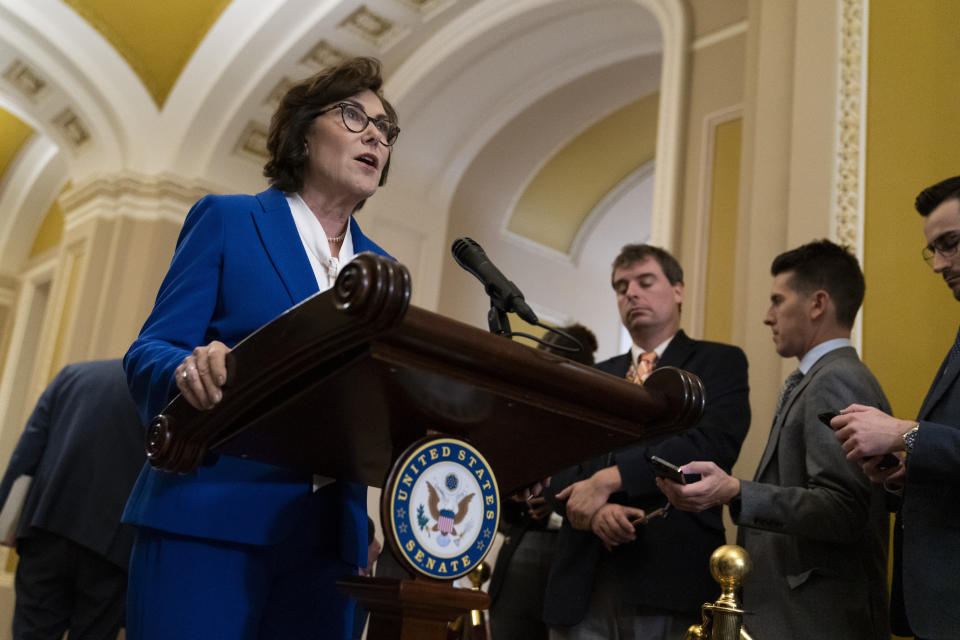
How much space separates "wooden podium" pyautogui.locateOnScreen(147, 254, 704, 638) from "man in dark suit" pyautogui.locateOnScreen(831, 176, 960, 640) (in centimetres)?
75

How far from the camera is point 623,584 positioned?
92.5 inches

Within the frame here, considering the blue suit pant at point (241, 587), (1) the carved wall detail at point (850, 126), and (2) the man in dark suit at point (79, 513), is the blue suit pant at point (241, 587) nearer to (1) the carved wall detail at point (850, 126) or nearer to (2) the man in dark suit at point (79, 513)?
(2) the man in dark suit at point (79, 513)

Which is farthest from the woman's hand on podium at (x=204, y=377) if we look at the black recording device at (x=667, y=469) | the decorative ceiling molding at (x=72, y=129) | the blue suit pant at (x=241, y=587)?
the decorative ceiling molding at (x=72, y=129)

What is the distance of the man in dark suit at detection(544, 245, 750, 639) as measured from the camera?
2.32 meters

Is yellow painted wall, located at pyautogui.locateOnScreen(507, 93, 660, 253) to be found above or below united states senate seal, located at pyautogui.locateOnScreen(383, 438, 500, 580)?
above

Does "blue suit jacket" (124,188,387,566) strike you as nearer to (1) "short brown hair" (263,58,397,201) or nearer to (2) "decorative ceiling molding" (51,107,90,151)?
(1) "short brown hair" (263,58,397,201)

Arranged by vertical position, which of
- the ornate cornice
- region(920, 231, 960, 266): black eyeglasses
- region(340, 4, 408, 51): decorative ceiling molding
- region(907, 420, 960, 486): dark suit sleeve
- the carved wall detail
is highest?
region(340, 4, 408, 51): decorative ceiling molding

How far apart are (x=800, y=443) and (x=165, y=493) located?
1.55m

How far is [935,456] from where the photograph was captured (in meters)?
1.75

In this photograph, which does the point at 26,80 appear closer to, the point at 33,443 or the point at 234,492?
the point at 33,443

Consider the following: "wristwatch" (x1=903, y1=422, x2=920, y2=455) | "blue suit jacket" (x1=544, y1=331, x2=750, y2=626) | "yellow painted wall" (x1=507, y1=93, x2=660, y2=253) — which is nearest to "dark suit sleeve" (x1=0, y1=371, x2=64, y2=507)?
"blue suit jacket" (x1=544, y1=331, x2=750, y2=626)

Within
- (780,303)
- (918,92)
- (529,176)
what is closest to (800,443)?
(780,303)

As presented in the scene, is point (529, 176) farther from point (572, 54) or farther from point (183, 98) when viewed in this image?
point (183, 98)

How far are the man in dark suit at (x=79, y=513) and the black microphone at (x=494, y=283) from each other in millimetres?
2023
